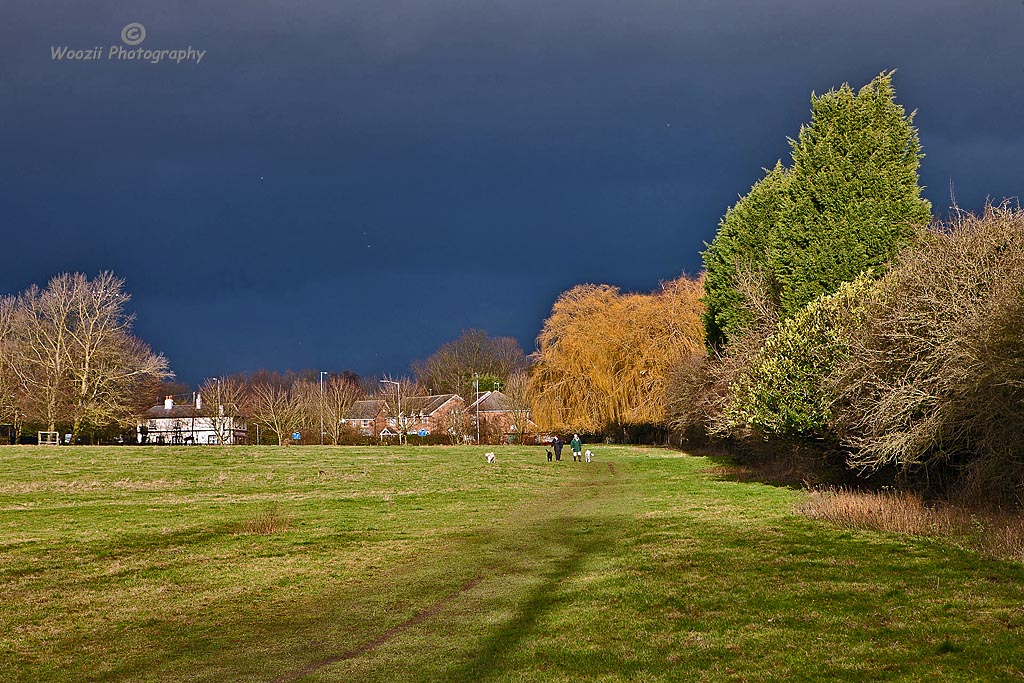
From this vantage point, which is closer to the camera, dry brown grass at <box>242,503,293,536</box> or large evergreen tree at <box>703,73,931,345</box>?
dry brown grass at <box>242,503,293,536</box>

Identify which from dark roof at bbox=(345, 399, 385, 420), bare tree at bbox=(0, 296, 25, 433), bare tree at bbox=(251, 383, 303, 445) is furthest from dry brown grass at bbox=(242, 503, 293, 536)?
dark roof at bbox=(345, 399, 385, 420)

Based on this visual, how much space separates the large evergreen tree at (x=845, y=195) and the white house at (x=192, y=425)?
65.6 m

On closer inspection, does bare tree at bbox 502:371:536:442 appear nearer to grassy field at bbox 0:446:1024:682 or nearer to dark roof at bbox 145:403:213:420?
grassy field at bbox 0:446:1024:682

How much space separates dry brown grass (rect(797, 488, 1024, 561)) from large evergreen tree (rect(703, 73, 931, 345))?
10876mm

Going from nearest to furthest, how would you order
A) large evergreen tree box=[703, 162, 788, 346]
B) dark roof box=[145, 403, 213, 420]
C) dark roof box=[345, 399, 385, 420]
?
large evergreen tree box=[703, 162, 788, 346], dark roof box=[145, 403, 213, 420], dark roof box=[345, 399, 385, 420]

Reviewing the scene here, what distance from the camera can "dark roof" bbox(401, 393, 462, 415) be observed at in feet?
324

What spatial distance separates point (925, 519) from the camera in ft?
57.6

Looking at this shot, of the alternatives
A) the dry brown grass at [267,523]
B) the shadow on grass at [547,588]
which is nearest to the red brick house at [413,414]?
the dry brown grass at [267,523]

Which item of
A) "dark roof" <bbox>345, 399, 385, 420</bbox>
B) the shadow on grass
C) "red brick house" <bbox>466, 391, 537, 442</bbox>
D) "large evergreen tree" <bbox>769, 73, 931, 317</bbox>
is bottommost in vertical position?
the shadow on grass

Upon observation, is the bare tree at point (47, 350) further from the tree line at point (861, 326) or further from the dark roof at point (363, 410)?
the dark roof at point (363, 410)

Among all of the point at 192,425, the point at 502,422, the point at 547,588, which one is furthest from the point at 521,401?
the point at 192,425

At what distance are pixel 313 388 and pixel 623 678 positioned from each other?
11197 centimetres

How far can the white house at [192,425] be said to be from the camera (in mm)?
87875

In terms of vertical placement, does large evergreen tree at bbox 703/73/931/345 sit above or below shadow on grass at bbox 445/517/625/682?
above
